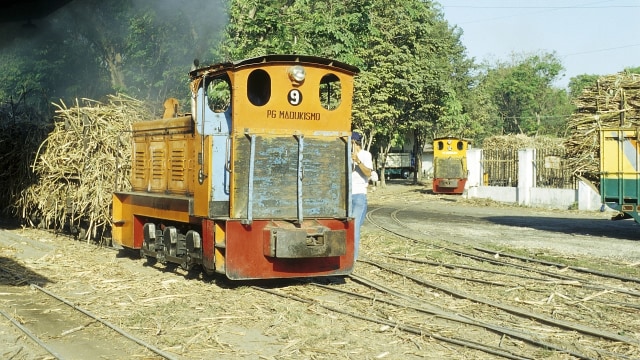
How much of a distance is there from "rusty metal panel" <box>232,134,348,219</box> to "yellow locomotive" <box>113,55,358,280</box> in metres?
0.01

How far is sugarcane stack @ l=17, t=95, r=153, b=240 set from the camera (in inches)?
530

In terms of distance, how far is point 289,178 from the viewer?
9.16m

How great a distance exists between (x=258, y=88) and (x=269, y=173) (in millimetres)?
1515

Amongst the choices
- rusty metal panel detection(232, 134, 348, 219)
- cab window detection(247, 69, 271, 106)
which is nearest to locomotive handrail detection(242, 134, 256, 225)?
rusty metal panel detection(232, 134, 348, 219)

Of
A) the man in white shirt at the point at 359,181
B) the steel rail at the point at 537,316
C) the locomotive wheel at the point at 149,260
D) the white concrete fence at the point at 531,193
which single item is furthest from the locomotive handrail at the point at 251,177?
the white concrete fence at the point at 531,193

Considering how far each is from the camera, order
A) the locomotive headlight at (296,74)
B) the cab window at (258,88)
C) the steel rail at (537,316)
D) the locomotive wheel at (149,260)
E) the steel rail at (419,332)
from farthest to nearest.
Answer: the locomotive wheel at (149,260) → the cab window at (258,88) → the locomotive headlight at (296,74) → the steel rail at (537,316) → the steel rail at (419,332)

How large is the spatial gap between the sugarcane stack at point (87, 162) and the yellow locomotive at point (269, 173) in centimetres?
413

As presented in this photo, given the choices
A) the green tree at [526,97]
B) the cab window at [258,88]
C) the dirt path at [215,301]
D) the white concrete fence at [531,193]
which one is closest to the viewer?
the dirt path at [215,301]

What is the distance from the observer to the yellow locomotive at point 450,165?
32.5 metres

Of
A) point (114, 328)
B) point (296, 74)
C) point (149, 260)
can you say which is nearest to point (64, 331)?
point (114, 328)

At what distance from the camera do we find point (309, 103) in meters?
9.27

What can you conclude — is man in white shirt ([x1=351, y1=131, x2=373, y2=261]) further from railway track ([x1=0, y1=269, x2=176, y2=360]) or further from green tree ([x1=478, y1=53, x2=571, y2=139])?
green tree ([x1=478, y1=53, x2=571, y2=139])

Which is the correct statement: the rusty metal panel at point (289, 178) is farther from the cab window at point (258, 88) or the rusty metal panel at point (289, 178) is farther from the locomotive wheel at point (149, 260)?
the locomotive wheel at point (149, 260)

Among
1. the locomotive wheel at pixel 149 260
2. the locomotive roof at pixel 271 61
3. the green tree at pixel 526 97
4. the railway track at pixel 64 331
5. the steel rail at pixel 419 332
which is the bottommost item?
the railway track at pixel 64 331
